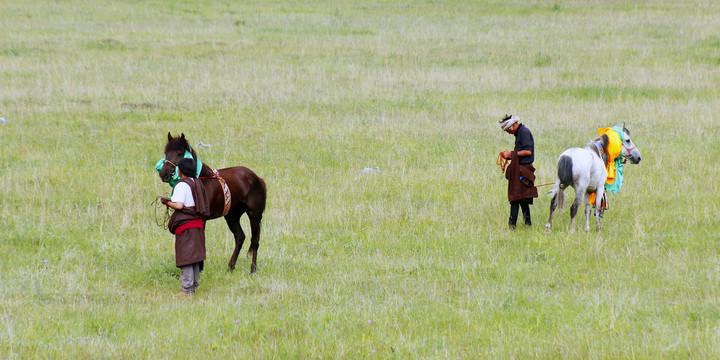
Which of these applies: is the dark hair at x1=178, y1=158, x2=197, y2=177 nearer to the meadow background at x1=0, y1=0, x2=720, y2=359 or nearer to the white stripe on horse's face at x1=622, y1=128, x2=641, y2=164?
the meadow background at x1=0, y1=0, x2=720, y2=359

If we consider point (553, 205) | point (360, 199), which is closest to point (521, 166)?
point (553, 205)

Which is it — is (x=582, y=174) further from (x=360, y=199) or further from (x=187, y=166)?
(x=187, y=166)

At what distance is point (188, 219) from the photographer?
24.5ft

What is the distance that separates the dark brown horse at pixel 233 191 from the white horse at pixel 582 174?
4.28 meters

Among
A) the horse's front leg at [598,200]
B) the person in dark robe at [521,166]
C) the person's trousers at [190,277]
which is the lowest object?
the person's trousers at [190,277]

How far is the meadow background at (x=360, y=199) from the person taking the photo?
635 cm

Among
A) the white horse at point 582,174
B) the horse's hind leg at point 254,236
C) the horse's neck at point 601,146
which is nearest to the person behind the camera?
the horse's hind leg at point 254,236

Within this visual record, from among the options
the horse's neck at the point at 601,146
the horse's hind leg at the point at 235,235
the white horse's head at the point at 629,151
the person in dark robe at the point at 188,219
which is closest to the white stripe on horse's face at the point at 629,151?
the white horse's head at the point at 629,151

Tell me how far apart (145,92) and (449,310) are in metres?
15.2

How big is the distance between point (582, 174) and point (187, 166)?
5.52 m

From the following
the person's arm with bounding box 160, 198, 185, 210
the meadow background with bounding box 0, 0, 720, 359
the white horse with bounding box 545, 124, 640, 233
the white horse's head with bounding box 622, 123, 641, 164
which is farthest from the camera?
the white horse's head with bounding box 622, 123, 641, 164

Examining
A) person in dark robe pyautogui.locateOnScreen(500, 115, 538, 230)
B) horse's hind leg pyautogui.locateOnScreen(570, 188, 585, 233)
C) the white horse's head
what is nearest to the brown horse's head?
person in dark robe pyautogui.locateOnScreen(500, 115, 538, 230)

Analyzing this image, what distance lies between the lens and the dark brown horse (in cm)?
758

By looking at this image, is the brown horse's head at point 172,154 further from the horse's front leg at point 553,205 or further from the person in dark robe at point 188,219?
the horse's front leg at point 553,205
